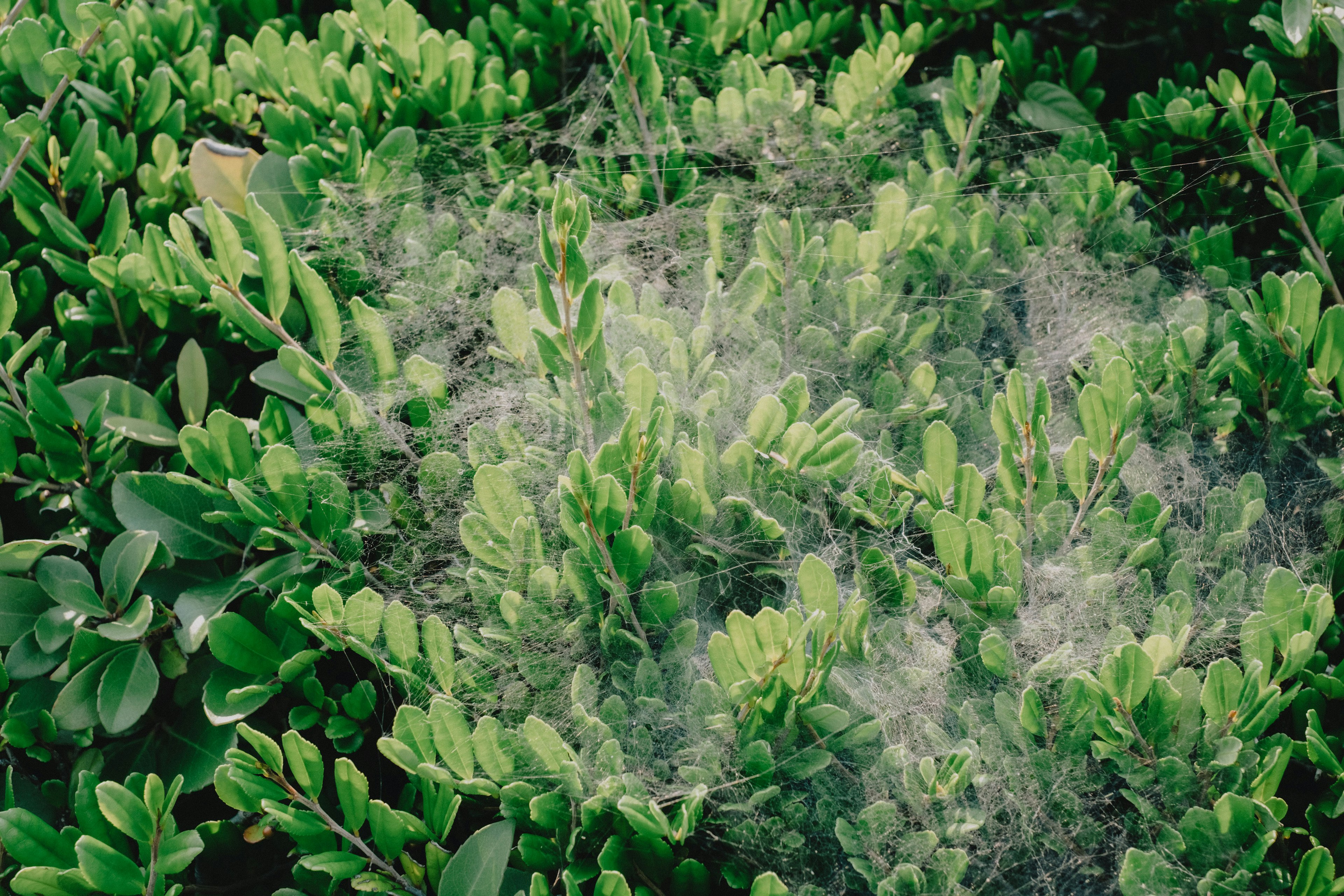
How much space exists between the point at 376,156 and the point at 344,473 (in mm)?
936

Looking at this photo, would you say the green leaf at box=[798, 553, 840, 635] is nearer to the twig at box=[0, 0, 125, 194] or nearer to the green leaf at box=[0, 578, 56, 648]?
the green leaf at box=[0, 578, 56, 648]

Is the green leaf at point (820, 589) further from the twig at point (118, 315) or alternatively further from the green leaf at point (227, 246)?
the twig at point (118, 315)

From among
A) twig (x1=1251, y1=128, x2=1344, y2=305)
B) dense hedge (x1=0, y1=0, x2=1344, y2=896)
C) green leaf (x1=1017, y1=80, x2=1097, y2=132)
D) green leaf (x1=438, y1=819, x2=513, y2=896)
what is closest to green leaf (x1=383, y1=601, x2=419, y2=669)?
dense hedge (x1=0, y1=0, x2=1344, y2=896)

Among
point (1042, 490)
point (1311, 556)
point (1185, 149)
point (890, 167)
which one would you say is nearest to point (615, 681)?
point (1042, 490)

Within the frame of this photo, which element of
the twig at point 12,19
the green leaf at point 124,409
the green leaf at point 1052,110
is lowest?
the green leaf at point 124,409

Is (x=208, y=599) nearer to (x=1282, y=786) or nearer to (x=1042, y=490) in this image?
(x=1042, y=490)

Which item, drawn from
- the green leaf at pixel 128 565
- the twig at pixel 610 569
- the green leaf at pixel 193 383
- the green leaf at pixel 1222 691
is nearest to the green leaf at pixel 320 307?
the green leaf at pixel 193 383

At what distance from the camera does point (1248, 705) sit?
1418mm

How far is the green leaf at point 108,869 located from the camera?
52.8 inches

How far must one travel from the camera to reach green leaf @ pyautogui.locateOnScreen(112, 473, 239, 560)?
178cm

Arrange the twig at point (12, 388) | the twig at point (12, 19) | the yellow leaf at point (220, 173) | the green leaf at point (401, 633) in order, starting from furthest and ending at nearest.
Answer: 1. the yellow leaf at point (220, 173)
2. the twig at point (12, 19)
3. the twig at point (12, 388)
4. the green leaf at point (401, 633)

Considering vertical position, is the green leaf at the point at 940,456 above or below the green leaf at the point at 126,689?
above

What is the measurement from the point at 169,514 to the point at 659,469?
104cm

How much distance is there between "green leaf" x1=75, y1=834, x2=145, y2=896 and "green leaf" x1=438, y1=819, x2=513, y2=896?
0.49m
